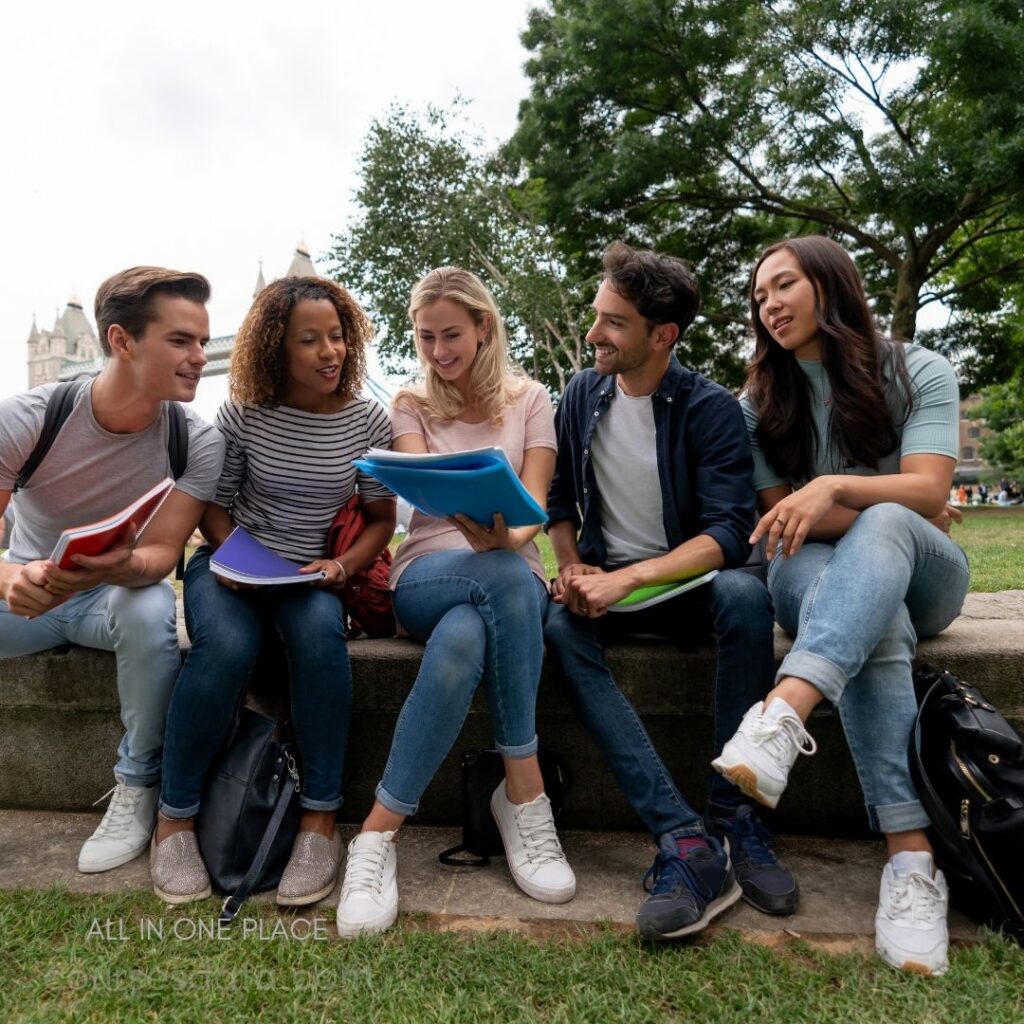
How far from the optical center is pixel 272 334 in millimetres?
2564

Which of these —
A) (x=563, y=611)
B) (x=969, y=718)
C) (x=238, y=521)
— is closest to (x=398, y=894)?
(x=563, y=611)

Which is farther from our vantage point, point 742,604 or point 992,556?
point 992,556

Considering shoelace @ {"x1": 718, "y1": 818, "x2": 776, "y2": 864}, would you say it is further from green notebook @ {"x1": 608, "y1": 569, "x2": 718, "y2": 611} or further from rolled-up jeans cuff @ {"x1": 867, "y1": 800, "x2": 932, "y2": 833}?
green notebook @ {"x1": 608, "y1": 569, "x2": 718, "y2": 611}

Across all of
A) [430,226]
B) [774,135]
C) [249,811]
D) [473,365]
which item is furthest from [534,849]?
[430,226]

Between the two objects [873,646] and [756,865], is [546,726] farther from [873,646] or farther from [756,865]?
[873,646]

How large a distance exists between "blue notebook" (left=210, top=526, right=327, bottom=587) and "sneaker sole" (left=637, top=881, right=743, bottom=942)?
1275 millimetres

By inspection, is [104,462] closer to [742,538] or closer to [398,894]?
[398,894]

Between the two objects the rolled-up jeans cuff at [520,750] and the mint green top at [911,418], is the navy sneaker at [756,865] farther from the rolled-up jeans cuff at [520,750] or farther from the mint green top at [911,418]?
the mint green top at [911,418]

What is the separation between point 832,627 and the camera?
6.47ft

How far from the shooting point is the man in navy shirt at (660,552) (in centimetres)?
211

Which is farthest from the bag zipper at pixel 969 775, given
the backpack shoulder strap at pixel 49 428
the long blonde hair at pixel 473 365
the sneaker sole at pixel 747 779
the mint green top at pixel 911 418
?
the backpack shoulder strap at pixel 49 428

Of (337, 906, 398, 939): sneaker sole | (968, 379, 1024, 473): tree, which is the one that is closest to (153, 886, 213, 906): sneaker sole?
(337, 906, 398, 939): sneaker sole

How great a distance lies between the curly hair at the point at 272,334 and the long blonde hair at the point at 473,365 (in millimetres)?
229

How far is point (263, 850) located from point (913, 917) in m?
1.62
